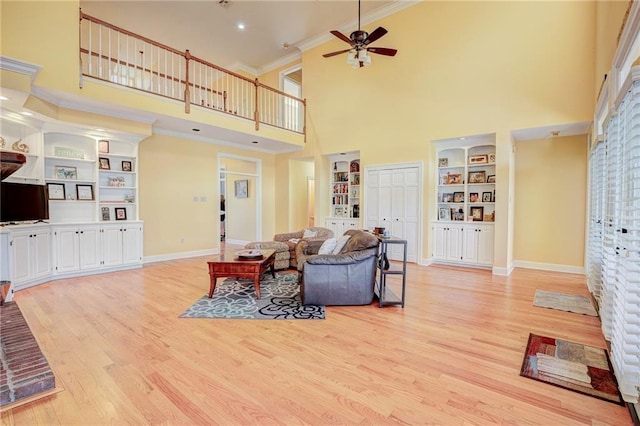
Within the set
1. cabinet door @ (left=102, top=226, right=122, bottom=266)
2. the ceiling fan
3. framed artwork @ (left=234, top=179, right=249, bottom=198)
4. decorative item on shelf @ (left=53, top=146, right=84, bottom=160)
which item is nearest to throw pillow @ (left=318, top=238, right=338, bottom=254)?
the ceiling fan

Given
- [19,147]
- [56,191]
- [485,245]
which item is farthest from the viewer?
[485,245]

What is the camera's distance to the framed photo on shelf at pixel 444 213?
667 centimetres

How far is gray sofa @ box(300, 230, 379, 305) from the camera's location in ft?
12.1

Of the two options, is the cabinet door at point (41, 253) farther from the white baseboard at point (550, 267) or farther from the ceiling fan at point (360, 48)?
the white baseboard at point (550, 267)

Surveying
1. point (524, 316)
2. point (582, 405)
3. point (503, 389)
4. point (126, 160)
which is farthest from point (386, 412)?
point (126, 160)

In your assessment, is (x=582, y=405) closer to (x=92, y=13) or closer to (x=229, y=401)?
(x=229, y=401)

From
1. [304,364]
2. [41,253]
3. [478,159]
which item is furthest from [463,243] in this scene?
[41,253]

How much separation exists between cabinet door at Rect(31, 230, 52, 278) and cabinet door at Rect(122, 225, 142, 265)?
1084 millimetres

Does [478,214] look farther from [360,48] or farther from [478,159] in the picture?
[360,48]

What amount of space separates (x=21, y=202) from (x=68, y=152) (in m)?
1.62

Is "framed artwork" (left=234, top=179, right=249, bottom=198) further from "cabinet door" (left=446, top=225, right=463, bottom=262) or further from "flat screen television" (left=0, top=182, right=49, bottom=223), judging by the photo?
"cabinet door" (left=446, top=225, right=463, bottom=262)

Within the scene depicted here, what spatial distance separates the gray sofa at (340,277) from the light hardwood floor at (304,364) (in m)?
0.17

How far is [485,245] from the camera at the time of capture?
19.6 feet

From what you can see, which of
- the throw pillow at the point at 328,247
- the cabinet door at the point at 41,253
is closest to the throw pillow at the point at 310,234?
the throw pillow at the point at 328,247
